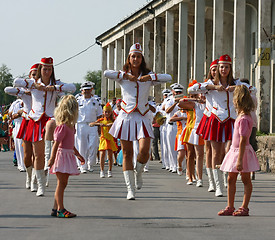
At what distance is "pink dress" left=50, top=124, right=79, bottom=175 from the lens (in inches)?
364

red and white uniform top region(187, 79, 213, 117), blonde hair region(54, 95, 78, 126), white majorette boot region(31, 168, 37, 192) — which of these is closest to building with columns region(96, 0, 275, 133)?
red and white uniform top region(187, 79, 213, 117)

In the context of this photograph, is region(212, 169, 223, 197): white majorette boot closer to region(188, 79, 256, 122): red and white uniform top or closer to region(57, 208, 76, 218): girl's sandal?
region(188, 79, 256, 122): red and white uniform top

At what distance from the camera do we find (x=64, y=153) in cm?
938

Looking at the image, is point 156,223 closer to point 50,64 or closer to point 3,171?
point 50,64

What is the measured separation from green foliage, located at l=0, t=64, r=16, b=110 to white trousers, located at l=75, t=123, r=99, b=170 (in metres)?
139

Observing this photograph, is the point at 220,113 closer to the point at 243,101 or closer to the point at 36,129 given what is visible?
the point at 243,101

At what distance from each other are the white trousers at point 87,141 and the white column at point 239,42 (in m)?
9.20

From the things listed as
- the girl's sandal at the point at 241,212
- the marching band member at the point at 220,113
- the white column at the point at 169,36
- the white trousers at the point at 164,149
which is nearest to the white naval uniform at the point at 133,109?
the marching band member at the point at 220,113

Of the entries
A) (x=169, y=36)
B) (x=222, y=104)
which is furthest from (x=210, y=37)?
(x=222, y=104)

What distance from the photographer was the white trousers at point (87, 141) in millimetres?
19141

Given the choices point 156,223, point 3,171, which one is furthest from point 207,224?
point 3,171

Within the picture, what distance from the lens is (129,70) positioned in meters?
11.8

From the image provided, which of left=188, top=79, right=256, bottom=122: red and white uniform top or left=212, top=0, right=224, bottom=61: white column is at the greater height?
left=212, top=0, right=224, bottom=61: white column

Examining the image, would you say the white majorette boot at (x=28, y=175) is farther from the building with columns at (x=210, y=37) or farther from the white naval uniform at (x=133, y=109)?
the building with columns at (x=210, y=37)
